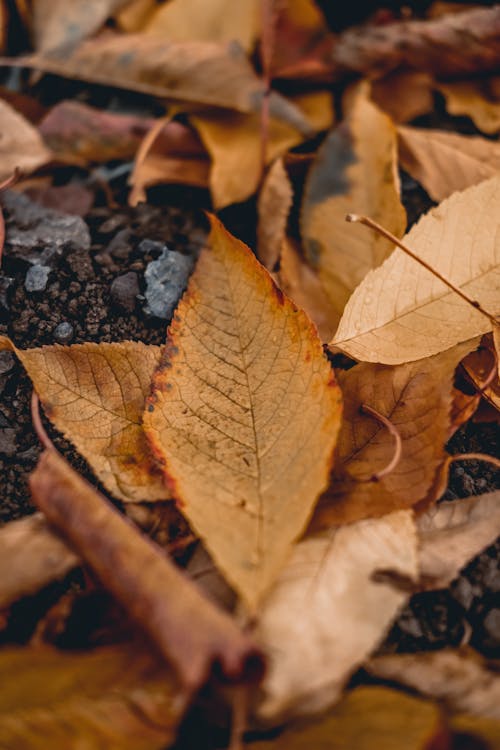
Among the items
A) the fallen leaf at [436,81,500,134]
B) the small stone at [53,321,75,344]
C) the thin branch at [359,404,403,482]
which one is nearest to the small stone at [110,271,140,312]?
the small stone at [53,321,75,344]

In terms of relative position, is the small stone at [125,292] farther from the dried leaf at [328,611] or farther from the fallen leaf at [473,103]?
the fallen leaf at [473,103]

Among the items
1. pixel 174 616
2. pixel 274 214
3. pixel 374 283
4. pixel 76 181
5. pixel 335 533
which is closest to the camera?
pixel 174 616

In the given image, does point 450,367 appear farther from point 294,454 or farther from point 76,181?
point 76,181

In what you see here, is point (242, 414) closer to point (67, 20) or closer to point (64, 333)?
point (64, 333)

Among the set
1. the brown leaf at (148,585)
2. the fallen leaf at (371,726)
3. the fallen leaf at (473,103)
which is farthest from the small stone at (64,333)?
the fallen leaf at (473,103)

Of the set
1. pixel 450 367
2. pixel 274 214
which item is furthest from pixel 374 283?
pixel 274 214

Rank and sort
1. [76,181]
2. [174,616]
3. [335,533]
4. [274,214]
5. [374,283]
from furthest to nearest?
[76,181] < [274,214] < [374,283] < [335,533] < [174,616]
